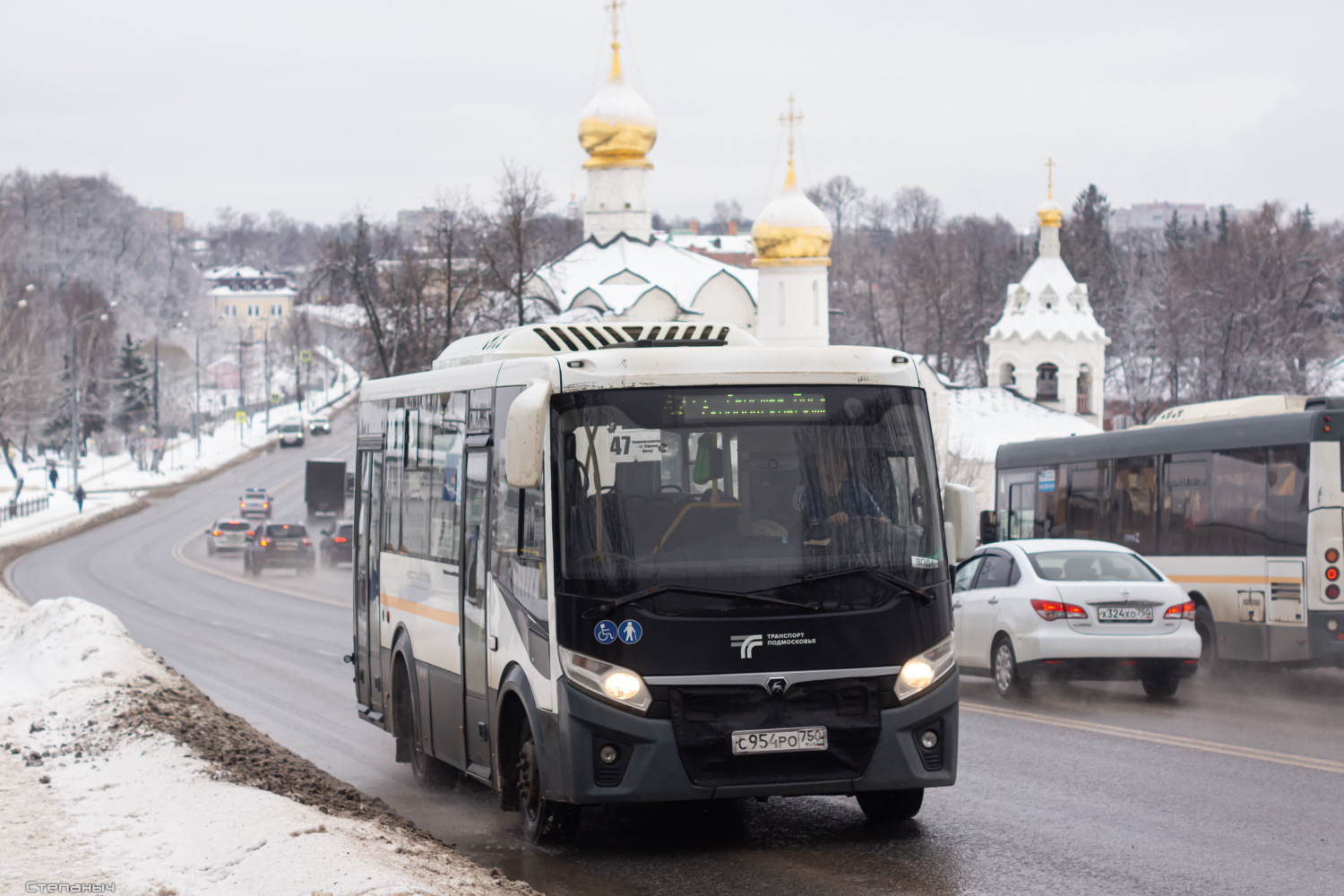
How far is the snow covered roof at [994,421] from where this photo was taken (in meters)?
69.4

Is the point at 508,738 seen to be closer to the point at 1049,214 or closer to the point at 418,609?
the point at 418,609

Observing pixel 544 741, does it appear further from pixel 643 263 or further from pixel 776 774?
pixel 643 263

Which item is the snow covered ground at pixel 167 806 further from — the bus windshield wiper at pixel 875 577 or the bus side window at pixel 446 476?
the bus windshield wiper at pixel 875 577

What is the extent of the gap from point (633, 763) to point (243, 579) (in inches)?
1490

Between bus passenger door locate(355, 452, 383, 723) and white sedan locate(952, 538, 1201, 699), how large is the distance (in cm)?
581

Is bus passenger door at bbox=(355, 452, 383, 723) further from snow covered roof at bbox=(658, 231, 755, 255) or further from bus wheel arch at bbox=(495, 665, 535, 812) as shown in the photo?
snow covered roof at bbox=(658, 231, 755, 255)

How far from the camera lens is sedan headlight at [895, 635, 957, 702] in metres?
8.18

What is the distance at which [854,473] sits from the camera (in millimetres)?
8281

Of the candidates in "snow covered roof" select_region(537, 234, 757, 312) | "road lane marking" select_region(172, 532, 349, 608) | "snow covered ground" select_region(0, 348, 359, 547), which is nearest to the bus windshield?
"road lane marking" select_region(172, 532, 349, 608)

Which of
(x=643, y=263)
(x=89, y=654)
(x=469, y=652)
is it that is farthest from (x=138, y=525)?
(x=469, y=652)

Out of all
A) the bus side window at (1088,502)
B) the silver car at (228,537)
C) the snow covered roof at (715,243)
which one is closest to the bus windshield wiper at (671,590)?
the bus side window at (1088,502)

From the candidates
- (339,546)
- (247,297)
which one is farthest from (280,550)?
(247,297)

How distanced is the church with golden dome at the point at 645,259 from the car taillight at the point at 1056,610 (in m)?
48.9

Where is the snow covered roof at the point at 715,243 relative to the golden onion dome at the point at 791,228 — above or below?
above
